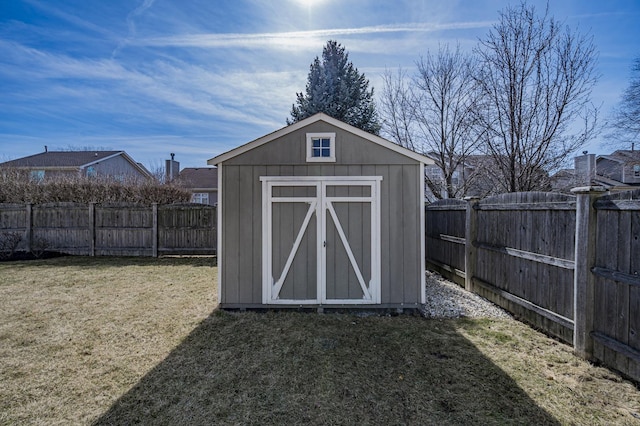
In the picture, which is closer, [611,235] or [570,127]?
[611,235]

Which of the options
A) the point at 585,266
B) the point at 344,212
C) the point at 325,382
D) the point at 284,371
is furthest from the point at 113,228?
the point at 585,266

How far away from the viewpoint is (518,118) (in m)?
7.59

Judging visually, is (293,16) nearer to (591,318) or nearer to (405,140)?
(405,140)

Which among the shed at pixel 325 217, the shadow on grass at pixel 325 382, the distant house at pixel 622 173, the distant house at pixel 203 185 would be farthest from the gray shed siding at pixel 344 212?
the distant house at pixel 203 185

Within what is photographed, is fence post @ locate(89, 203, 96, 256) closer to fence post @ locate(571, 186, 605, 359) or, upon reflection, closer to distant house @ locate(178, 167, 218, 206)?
distant house @ locate(178, 167, 218, 206)

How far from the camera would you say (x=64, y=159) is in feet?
64.7

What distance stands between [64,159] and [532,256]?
24739mm

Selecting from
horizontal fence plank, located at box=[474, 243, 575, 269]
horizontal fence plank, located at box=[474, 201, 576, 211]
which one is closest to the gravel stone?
horizontal fence plank, located at box=[474, 243, 575, 269]

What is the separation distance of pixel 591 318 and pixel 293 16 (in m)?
7.55

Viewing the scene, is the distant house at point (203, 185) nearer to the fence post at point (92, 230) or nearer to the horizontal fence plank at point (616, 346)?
the fence post at point (92, 230)

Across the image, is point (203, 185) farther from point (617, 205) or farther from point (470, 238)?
point (617, 205)

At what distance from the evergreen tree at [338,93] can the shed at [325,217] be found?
26.3 feet

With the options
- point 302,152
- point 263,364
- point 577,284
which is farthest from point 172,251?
point 577,284

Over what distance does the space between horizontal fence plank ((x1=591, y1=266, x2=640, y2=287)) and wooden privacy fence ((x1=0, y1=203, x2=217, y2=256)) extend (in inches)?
354
